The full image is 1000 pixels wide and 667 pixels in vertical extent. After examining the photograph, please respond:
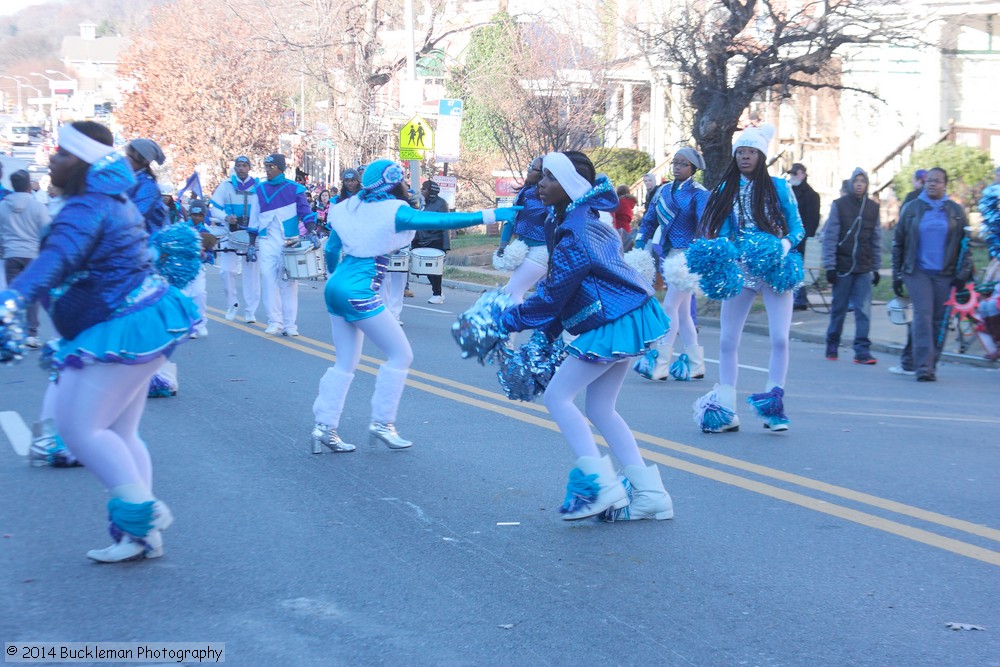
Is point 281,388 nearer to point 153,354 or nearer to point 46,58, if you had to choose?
point 153,354

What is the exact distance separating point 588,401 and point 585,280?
0.65m

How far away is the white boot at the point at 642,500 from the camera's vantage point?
19.8 feet

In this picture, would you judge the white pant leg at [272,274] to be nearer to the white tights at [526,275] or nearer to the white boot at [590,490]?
the white tights at [526,275]

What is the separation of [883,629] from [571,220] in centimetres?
232

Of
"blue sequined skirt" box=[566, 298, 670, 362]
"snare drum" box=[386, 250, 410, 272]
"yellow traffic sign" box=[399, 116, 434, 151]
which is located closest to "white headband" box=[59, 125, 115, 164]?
"blue sequined skirt" box=[566, 298, 670, 362]

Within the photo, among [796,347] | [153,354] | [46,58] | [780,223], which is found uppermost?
[46,58]

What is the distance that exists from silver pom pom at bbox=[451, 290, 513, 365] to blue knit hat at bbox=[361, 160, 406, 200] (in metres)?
1.70

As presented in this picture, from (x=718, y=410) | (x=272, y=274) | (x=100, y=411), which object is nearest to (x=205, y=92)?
(x=272, y=274)

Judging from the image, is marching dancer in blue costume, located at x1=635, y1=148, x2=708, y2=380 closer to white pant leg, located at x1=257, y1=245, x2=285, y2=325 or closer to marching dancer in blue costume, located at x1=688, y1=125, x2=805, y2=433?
marching dancer in blue costume, located at x1=688, y1=125, x2=805, y2=433

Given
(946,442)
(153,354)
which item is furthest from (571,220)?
(946,442)

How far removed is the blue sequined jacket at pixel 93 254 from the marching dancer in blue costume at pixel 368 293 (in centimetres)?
235

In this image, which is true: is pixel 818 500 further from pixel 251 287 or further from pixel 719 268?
pixel 251 287

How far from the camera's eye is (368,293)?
24.2ft

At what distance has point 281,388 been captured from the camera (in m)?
10.3
